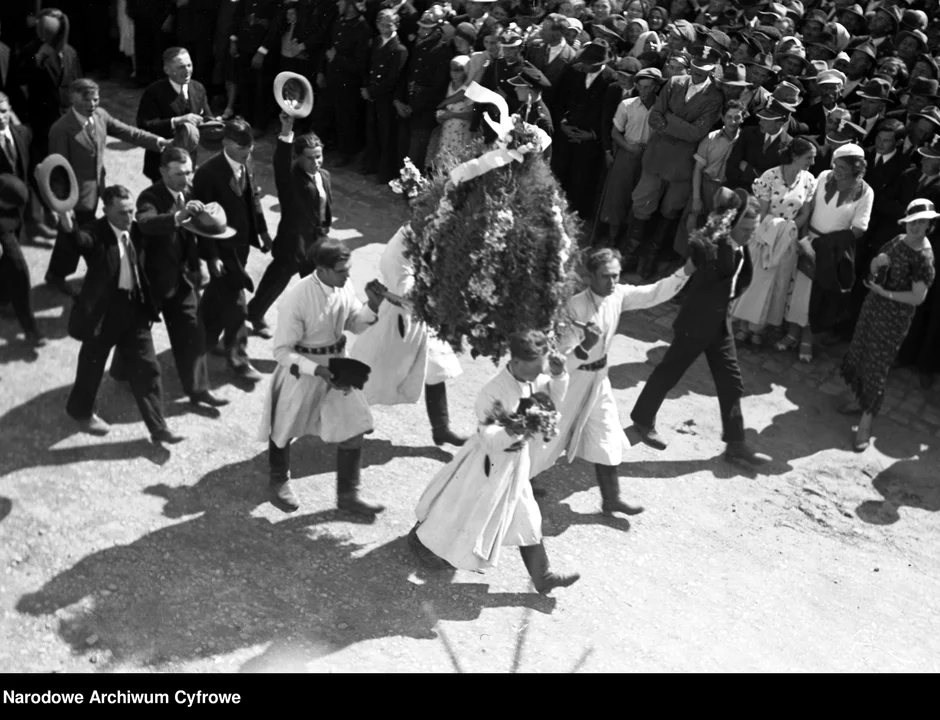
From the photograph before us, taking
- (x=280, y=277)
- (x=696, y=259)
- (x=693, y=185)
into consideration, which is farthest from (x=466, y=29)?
(x=696, y=259)

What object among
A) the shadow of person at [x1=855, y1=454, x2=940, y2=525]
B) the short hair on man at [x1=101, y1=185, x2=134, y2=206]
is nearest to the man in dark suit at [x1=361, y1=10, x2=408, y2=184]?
the short hair on man at [x1=101, y1=185, x2=134, y2=206]

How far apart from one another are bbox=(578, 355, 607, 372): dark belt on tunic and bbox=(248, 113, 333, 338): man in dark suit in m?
2.51

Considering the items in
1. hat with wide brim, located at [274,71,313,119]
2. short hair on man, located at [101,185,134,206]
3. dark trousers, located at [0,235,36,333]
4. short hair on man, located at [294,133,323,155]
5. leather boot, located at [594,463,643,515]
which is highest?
hat with wide brim, located at [274,71,313,119]

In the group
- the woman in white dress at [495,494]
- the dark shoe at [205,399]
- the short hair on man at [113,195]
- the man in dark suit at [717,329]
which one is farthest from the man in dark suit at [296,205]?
the man in dark suit at [717,329]

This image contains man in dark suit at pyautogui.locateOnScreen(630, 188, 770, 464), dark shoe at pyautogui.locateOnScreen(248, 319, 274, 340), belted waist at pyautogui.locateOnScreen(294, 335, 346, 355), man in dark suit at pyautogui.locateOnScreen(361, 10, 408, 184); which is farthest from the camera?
man in dark suit at pyautogui.locateOnScreen(361, 10, 408, 184)

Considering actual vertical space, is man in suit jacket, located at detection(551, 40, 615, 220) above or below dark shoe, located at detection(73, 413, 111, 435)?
above

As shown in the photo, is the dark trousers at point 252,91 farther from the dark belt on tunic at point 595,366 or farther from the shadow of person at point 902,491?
the shadow of person at point 902,491

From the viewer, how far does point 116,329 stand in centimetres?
761

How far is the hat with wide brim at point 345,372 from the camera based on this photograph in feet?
22.6

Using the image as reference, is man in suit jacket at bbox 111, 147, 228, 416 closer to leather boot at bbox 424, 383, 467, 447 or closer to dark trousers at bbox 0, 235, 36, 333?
dark trousers at bbox 0, 235, 36, 333

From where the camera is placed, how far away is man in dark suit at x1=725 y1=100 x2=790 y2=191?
391 inches

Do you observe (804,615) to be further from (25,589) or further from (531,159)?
(25,589)

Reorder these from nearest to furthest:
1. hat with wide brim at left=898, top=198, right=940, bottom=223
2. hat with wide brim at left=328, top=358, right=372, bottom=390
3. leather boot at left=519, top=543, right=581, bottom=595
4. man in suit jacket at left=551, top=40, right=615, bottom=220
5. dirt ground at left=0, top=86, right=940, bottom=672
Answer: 1. dirt ground at left=0, top=86, right=940, bottom=672
2. leather boot at left=519, top=543, right=581, bottom=595
3. hat with wide brim at left=328, top=358, right=372, bottom=390
4. hat with wide brim at left=898, top=198, right=940, bottom=223
5. man in suit jacket at left=551, top=40, right=615, bottom=220

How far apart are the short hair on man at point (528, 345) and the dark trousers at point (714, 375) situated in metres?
2.52
